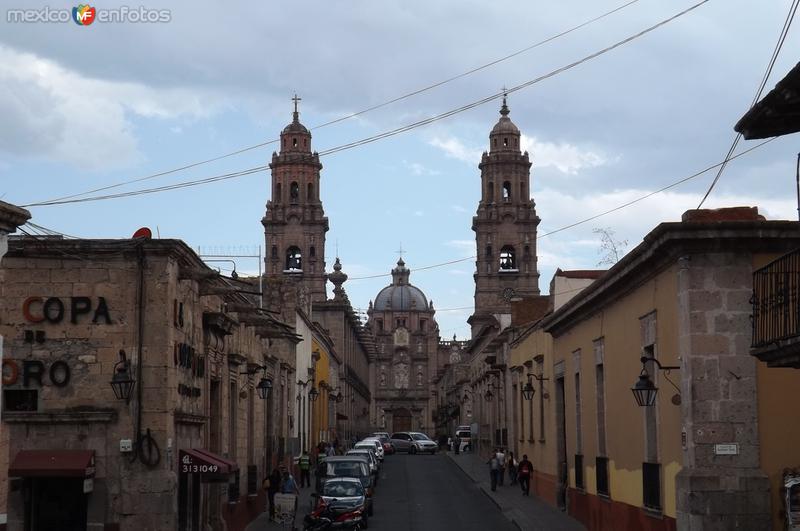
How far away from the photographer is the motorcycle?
28.8 m

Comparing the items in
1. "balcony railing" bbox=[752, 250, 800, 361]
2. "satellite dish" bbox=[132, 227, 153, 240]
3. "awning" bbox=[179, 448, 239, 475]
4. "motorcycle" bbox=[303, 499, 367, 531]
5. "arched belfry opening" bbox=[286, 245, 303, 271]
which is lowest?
"motorcycle" bbox=[303, 499, 367, 531]

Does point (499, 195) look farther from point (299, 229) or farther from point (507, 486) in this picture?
point (507, 486)

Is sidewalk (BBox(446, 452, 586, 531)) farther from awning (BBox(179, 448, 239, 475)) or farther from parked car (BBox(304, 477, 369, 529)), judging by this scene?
awning (BBox(179, 448, 239, 475))

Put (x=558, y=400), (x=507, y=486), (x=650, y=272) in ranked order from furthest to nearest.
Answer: (x=507, y=486), (x=558, y=400), (x=650, y=272)

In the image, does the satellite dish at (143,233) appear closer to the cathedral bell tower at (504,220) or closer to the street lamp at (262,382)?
the street lamp at (262,382)

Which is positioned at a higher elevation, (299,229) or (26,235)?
(299,229)

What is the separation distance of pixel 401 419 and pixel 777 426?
462 feet

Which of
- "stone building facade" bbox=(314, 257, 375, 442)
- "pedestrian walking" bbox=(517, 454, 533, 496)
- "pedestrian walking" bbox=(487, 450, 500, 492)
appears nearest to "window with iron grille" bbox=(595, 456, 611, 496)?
"pedestrian walking" bbox=(517, 454, 533, 496)

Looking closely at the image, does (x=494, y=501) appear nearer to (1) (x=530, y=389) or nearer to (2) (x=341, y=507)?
(1) (x=530, y=389)

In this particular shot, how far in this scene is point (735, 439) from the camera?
56.3ft

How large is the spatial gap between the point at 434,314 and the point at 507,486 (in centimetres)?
12591

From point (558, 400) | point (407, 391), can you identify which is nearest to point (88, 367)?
point (558, 400)

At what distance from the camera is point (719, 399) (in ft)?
56.7

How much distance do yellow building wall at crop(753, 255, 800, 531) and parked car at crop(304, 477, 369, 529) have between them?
45.0ft
